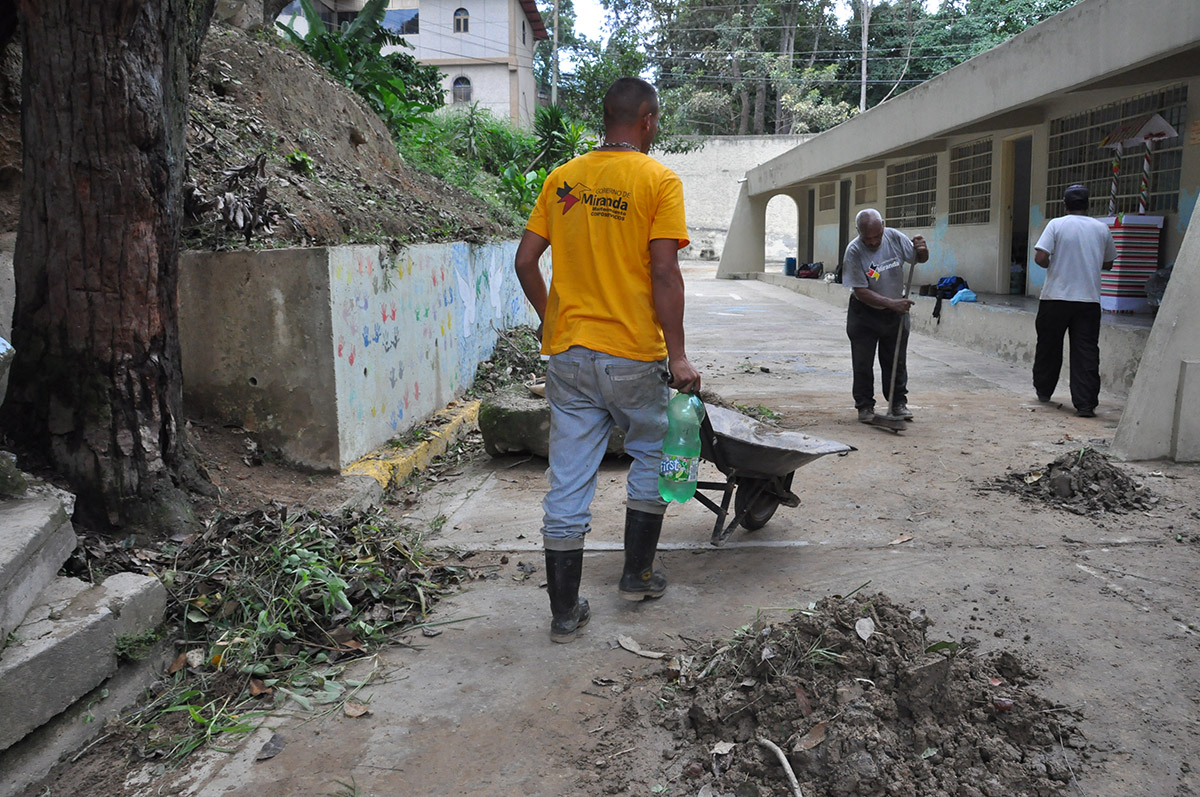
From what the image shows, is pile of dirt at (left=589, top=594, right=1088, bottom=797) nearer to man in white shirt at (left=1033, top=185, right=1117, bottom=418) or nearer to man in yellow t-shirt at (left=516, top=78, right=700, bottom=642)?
man in yellow t-shirt at (left=516, top=78, right=700, bottom=642)

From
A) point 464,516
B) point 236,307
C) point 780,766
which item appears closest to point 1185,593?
point 780,766

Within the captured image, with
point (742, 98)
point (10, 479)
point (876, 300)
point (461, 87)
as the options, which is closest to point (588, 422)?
point (10, 479)

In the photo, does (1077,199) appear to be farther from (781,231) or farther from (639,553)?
(781,231)

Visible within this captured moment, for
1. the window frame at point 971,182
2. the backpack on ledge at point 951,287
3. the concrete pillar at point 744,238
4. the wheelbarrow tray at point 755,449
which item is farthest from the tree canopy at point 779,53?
the wheelbarrow tray at point 755,449

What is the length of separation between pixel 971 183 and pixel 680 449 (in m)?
14.2

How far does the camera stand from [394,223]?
22.9 feet

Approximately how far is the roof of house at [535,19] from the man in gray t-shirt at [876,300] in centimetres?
3569

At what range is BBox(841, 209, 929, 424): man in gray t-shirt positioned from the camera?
705 centimetres

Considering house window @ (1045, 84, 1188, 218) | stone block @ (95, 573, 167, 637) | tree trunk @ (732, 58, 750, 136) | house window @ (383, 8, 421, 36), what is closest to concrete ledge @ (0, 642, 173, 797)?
stone block @ (95, 573, 167, 637)

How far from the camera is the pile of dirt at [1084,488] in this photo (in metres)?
5.00

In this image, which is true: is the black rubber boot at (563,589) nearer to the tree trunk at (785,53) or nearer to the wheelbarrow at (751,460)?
the wheelbarrow at (751,460)

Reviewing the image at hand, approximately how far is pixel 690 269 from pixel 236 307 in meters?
29.4

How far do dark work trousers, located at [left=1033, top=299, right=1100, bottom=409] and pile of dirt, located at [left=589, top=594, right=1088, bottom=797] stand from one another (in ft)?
17.1

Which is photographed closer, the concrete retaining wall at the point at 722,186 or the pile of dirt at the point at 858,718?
the pile of dirt at the point at 858,718
